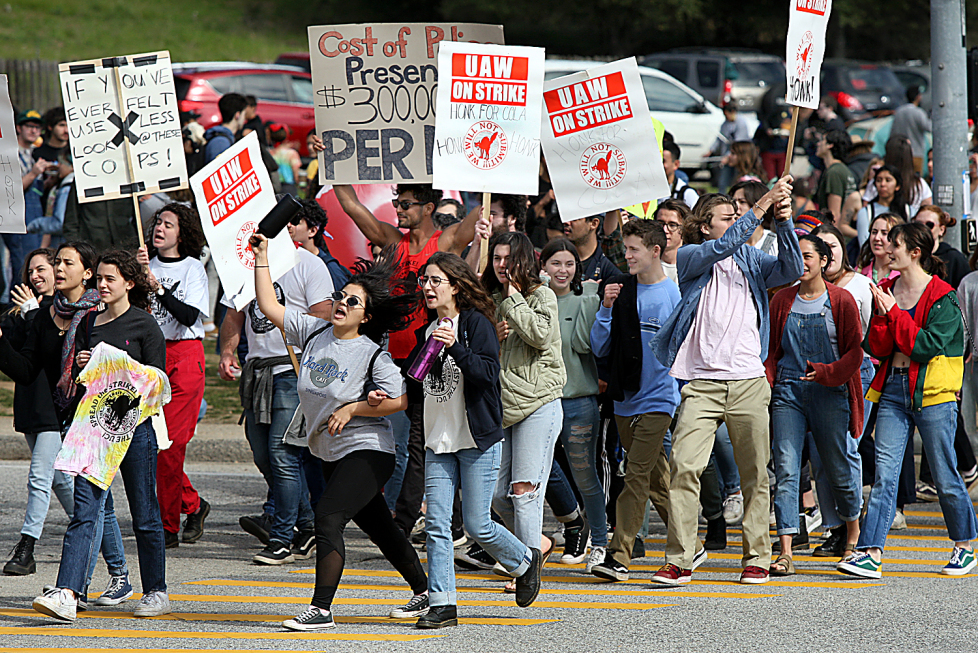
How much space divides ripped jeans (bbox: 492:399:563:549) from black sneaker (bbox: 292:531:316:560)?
153cm

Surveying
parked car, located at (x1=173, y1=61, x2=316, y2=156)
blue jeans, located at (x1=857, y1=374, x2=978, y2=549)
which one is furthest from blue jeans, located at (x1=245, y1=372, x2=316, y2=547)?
parked car, located at (x1=173, y1=61, x2=316, y2=156)

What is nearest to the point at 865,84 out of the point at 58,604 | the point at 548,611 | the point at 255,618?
the point at 548,611

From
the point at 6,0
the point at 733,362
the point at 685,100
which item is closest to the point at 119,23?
the point at 6,0

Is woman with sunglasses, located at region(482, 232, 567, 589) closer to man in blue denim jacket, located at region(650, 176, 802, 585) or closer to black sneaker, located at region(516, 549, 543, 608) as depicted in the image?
black sneaker, located at region(516, 549, 543, 608)

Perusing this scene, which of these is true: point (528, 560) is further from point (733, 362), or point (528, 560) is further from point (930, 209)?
point (930, 209)

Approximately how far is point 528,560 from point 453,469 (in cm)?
62

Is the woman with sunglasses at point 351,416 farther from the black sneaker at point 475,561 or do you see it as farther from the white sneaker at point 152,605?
the black sneaker at point 475,561

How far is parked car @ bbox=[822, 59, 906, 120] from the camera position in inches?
1080

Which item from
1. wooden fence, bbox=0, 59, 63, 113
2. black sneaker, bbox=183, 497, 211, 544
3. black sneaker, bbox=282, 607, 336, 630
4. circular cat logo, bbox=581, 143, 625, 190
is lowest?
black sneaker, bbox=183, 497, 211, 544

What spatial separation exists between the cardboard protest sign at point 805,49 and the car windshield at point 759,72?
69.7 feet

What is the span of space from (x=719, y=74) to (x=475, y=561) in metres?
21.8

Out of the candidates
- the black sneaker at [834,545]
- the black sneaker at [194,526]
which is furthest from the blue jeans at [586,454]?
the black sneaker at [194,526]

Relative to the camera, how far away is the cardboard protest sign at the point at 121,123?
8211mm

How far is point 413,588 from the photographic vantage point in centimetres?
637
